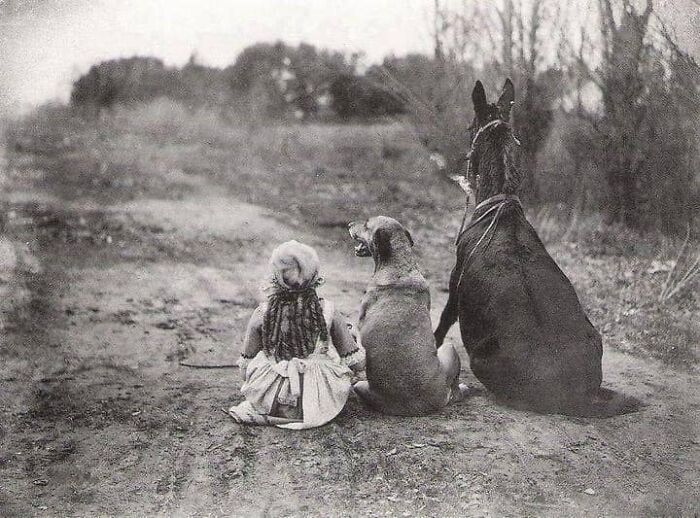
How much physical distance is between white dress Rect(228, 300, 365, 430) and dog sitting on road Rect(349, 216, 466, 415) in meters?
0.18

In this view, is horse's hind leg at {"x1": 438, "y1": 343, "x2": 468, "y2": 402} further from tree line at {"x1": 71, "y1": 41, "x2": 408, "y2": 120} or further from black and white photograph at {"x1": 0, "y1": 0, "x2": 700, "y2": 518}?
tree line at {"x1": 71, "y1": 41, "x2": 408, "y2": 120}

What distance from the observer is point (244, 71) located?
4.99 meters

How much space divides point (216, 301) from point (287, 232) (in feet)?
2.87

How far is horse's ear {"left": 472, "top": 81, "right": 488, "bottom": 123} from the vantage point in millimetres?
4523

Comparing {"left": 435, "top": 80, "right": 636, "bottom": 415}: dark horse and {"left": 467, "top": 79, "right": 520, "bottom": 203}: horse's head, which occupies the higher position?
{"left": 467, "top": 79, "right": 520, "bottom": 203}: horse's head

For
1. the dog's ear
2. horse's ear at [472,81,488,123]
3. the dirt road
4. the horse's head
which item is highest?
horse's ear at [472,81,488,123]

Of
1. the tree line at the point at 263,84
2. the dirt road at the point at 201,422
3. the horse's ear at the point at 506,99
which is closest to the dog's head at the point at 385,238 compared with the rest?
the dirt road at the point at 201,422

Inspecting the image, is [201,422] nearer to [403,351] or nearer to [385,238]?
[403,351]

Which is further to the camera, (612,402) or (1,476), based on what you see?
(612,402)

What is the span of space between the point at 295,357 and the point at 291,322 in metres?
0.23

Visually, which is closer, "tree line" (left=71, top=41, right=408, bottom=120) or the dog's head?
the dog's head

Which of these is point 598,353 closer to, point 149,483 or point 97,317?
point 149,483

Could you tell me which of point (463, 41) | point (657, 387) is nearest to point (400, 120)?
point (463, 41)

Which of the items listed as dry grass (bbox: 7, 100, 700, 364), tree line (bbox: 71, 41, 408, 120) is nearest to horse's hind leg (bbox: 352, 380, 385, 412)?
dry grass (bbox: 7, 100, 700, 364)
